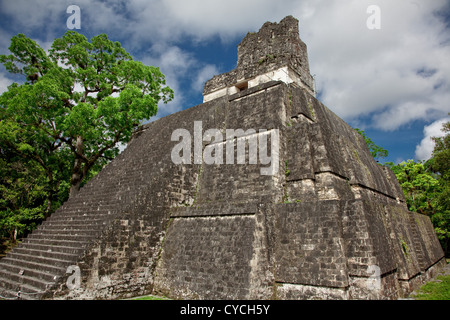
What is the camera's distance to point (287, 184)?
7562 mm

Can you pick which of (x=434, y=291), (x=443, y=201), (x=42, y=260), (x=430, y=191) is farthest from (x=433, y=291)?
(x=430, y=191)

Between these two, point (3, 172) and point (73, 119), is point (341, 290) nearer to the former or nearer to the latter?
point (73, 119)

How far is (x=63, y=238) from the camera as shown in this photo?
7383mm

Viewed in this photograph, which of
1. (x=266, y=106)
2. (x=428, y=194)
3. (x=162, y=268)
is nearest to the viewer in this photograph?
(x=162, y=268)

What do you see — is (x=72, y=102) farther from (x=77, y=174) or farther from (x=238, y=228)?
(x=238, y=228)

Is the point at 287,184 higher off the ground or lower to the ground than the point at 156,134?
lower

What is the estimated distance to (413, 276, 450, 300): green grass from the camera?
633 cm

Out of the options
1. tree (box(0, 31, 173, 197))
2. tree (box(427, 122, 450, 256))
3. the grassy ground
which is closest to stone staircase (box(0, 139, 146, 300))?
tree (box(0, 31, 173, 197))

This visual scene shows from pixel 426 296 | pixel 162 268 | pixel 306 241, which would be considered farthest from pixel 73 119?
pixel 426 296

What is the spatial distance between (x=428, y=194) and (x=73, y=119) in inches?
785

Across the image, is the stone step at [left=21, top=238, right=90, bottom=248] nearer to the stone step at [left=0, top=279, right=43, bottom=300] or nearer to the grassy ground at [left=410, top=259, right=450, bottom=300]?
the stone step at [left=0, top=279, right=43, bottom=300]

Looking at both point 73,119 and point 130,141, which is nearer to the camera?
point 73,119

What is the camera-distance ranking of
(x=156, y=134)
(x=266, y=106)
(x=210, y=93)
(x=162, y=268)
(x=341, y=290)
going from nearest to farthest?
(x=341, y=290)
(x=162, y=268)
(x=266, y=106)
(x=156, y=134)
(x=210, y=93)

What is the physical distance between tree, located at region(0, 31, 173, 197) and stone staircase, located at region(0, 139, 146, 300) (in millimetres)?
3280
